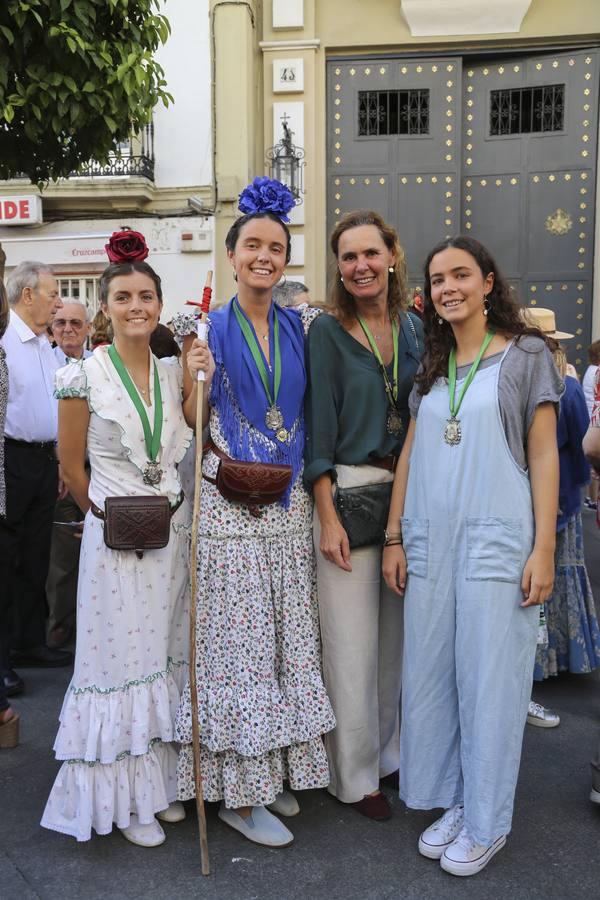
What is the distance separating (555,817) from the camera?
10.0 ft

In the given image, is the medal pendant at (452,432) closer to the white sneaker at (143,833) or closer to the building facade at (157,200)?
the white sneaker at (143,833)

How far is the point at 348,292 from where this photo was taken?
3.07 meters

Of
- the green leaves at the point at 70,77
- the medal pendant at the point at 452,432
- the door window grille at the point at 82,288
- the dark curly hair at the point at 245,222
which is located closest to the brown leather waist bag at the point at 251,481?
the medal pendant at the point at 452,432

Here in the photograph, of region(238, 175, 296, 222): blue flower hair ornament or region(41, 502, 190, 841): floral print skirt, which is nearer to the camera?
region(41, 502, 190, 841): floral print skirt

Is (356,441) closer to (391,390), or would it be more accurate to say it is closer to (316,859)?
(391,390)

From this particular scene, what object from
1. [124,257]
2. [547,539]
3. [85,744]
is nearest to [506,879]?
[547,539]

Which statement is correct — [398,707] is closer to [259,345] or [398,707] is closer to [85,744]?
[85,744]

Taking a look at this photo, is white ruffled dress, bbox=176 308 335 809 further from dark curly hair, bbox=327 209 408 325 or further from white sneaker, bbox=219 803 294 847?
dark curly hair, bbox=327 209 408 325

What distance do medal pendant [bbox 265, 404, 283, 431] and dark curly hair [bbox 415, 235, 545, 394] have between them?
19.4 inches

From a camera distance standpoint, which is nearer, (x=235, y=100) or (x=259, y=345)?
(x=259, y=345)

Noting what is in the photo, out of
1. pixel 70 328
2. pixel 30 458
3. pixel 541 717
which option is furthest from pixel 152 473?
pixel 70 328

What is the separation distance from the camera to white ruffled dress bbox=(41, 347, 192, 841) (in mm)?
2803

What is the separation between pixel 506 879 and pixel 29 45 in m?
4.62

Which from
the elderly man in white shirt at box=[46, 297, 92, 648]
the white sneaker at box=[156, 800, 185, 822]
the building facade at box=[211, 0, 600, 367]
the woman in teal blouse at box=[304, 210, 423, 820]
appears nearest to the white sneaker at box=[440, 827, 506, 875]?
the woman in teal blouse at box=[304, 210, 423, 820]
